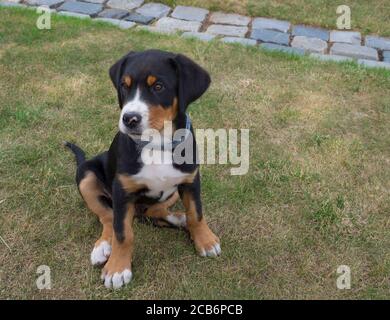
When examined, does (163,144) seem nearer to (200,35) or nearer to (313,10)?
(200,35)

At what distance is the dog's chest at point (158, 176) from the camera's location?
2.86m

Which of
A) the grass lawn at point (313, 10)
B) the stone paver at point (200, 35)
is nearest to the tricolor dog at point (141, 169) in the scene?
the stone paver at point (200, 35)

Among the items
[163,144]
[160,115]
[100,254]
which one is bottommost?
[100,254]

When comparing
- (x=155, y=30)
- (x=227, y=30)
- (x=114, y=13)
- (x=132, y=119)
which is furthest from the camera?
(x=114, y=13)

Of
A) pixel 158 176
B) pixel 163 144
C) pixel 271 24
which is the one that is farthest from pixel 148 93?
pixel 271 24

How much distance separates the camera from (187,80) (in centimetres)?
272

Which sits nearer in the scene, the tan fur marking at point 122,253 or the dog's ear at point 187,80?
the dog's ear at point 187,80

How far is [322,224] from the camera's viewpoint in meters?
3.54

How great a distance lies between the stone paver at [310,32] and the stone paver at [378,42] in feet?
1.75

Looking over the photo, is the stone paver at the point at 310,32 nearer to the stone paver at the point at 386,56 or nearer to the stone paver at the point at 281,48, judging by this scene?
the stone paver at the point at 281,48

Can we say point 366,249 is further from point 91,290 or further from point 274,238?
point 91,290

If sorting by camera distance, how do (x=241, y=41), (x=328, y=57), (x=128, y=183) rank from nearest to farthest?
(x=128, y=183)
(x=328, y=57)
(x=241, y=41)

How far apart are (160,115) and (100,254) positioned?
1059mm
